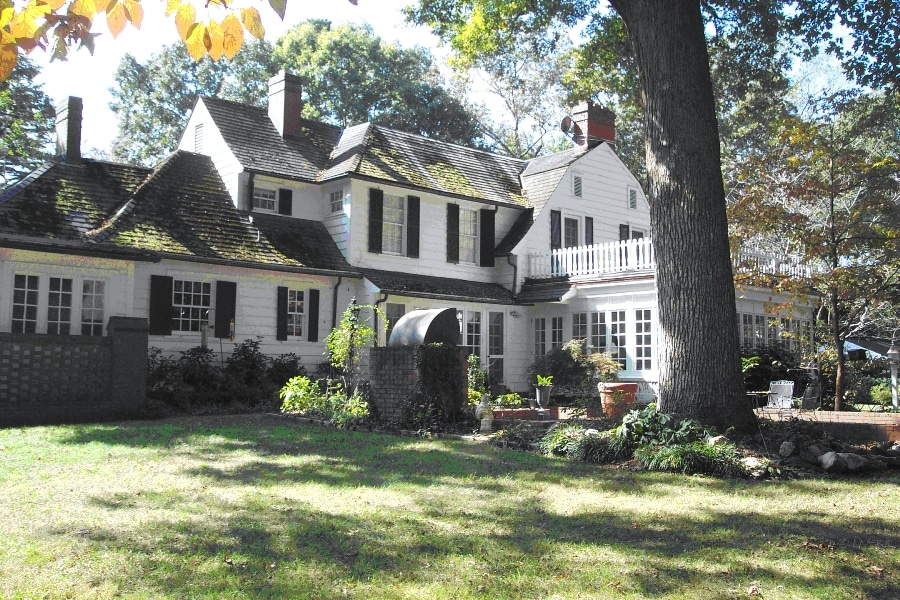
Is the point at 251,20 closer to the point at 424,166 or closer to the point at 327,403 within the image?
the point at 327,403

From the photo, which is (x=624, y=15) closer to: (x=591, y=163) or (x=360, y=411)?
(x=360, y=411)

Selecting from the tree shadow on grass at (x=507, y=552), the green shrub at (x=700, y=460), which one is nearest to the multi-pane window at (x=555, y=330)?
the green shrub at (x=700, y=460)

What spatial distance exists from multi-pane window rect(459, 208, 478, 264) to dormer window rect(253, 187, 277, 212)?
5.52 m

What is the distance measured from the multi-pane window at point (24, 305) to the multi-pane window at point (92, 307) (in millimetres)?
867

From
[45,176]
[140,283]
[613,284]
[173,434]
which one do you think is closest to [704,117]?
[173,434]

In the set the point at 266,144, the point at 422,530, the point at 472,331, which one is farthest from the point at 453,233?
the point at 422,530

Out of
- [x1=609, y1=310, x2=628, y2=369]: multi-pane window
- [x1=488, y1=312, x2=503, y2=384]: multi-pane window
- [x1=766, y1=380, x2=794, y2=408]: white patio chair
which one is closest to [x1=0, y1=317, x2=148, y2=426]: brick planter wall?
[x1=488, y1=312, x2=503, y2=384]: multi-pane window

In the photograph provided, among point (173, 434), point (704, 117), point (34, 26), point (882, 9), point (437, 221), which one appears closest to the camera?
point (34, 26)

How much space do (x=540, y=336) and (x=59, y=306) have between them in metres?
13.0

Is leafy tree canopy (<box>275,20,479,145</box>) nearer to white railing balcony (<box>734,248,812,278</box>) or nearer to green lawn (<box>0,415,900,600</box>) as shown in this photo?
white railing balcony (<box>734,248,812,278</box>)

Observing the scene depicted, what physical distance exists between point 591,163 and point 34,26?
2351 centimetres

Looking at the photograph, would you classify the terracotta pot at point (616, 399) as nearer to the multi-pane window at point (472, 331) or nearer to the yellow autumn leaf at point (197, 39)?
the multi-pane window at point (472, 331)

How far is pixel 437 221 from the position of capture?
22828 mm

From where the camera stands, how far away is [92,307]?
52.2ft
